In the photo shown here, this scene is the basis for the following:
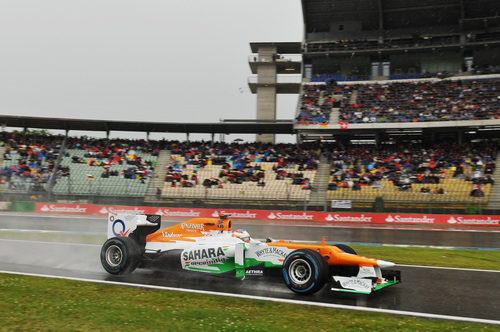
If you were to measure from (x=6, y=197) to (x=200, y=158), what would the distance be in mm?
12794

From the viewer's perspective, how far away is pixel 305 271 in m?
6.77

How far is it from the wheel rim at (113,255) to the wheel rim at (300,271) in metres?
3.56

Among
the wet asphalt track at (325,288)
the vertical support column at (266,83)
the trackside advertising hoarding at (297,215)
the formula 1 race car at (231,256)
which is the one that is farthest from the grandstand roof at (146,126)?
the formula 1 race car at (231,256)

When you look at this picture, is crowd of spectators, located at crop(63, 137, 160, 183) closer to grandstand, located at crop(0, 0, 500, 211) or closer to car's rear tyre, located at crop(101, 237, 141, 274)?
grandstand, located at crop(0, 0, 500, 211)

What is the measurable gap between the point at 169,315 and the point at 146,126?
95.5 feet

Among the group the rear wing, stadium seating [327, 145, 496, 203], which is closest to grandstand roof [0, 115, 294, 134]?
stadium seating [327, 145, 496, 203]

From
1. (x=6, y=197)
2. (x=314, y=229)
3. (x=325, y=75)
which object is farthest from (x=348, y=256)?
(x=325, y=75)

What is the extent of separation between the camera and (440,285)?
770 cm

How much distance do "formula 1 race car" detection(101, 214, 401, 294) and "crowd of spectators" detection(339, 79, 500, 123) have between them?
23.6 m

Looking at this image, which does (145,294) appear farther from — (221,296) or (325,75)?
(325,75)

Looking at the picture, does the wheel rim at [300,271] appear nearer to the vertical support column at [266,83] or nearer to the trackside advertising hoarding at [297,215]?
the trackside advertising hoarding at [297,215]

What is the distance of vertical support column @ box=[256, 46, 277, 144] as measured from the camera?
3997cm

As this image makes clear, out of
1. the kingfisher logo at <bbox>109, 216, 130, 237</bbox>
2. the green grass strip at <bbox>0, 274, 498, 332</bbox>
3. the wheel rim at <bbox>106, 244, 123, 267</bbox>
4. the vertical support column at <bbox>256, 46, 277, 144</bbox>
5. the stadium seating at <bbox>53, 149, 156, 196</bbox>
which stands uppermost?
the vertical support column at <bbox>256, 46, 277, 144</bbox>

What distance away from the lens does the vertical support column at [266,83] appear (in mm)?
39969
